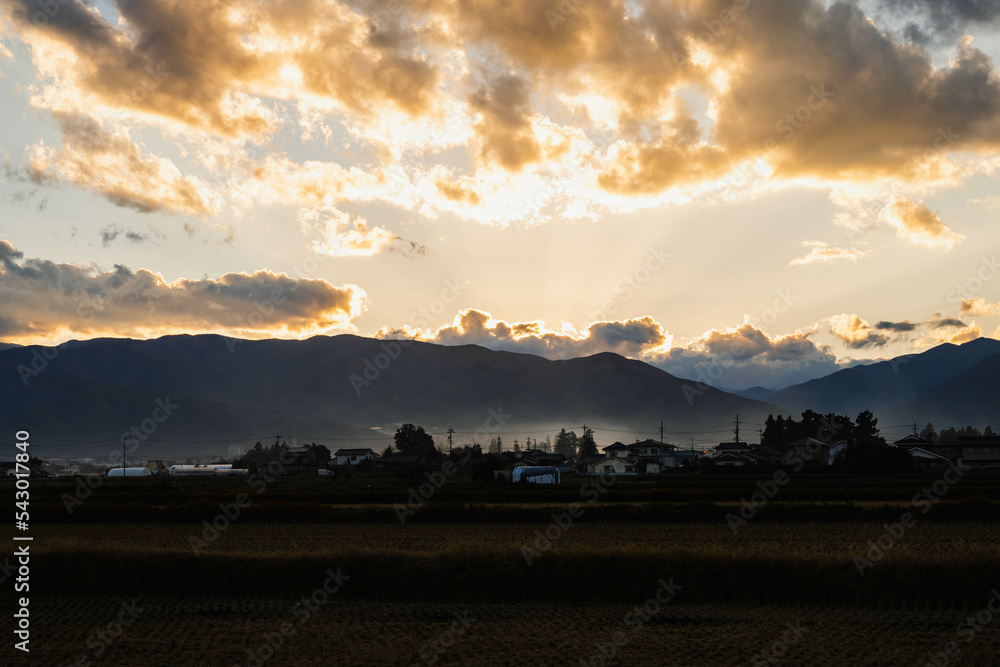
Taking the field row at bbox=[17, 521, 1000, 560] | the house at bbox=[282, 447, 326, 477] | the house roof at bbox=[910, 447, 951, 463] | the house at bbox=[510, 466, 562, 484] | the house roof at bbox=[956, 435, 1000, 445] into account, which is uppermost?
the house roof at bbox=[956, 435, 1000, 445]

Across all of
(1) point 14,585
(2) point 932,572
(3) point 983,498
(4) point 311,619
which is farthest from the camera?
(3) point 983,498

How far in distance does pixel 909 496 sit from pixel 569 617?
38.2 m

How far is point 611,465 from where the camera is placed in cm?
11669

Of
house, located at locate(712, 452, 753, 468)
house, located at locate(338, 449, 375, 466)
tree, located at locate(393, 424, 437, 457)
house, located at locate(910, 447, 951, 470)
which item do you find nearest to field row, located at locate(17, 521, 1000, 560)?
house, located at locate(910, 447, 951, 470)

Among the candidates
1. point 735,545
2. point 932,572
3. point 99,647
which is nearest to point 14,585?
point 99,647

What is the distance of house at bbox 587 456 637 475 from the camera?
114 meters

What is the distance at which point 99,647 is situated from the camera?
13266 mm

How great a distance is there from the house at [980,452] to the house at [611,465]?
45.5m

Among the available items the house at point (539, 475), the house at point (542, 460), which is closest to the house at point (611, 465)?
the house at point (542, 460)

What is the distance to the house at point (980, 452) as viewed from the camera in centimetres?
8400

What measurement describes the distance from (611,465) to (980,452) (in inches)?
2045

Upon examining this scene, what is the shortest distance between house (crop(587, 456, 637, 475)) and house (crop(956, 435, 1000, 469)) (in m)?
45.5

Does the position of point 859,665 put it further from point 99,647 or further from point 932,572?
point 99,647

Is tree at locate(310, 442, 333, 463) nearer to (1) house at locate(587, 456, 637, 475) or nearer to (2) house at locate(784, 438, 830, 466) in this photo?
(1) house at locate(587, 456, 637, 475)
